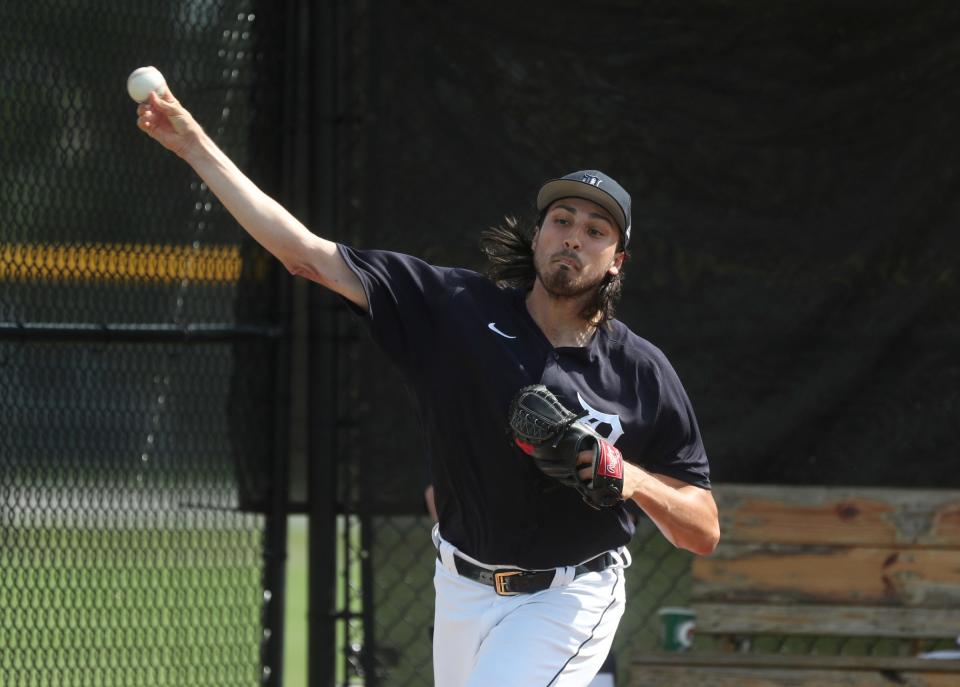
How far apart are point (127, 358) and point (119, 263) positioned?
11.3 inches

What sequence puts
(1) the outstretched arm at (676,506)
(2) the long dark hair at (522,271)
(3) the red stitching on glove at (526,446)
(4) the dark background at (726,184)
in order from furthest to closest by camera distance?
(4) the dark background at (726,184) < (2) the long dark hair at (522,271) < (1) the outstretched arm at (676,506) < (3) the red stitching on glove at (526,446)

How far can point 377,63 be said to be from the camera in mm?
4648

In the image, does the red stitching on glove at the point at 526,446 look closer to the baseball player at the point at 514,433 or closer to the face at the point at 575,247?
the baseball player at the point at 514,433

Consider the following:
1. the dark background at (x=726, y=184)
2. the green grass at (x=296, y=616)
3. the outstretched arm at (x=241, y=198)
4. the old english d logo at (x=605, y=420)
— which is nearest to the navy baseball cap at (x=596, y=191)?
the old english d logo at (x=605, y=420)

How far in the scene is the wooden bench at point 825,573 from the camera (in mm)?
4469

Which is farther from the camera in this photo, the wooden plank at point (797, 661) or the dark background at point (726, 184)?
the dark background at point (726, 184)

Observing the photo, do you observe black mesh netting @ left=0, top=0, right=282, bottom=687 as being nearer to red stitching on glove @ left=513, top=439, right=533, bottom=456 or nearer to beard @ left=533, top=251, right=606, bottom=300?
beard @ left=533, top=251, right=606, bottom=300

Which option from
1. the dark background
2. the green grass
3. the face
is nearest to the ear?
the face

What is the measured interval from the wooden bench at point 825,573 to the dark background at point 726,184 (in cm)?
13

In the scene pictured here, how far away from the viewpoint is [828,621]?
449 centimetres

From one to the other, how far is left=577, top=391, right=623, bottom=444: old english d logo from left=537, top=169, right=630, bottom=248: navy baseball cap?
1.67 ft

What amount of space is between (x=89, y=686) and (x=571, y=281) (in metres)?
1.89

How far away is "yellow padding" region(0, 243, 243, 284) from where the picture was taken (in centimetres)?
388

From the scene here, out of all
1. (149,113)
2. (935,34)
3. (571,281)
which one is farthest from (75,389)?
(935,34)
